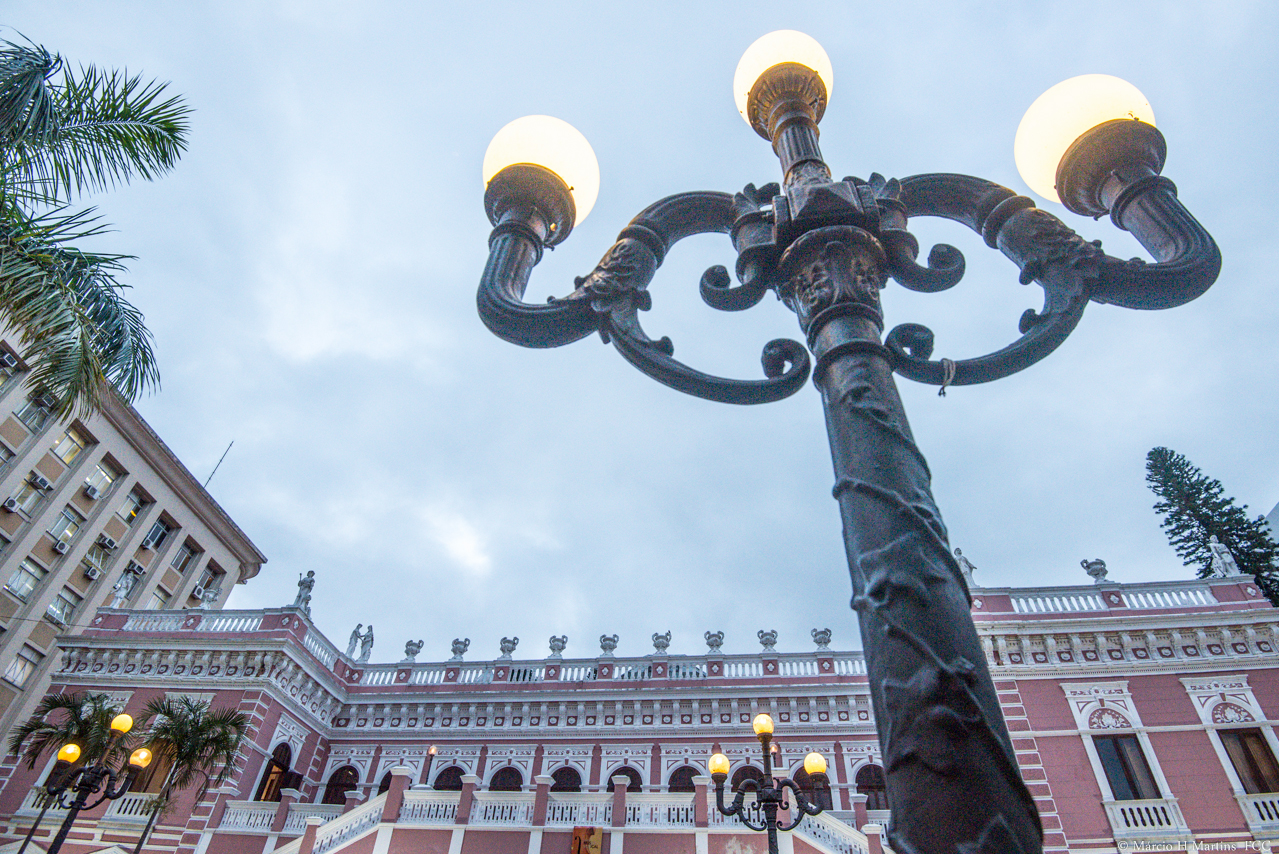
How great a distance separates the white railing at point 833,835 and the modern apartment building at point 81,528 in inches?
908

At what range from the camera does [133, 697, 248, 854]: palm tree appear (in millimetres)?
14797

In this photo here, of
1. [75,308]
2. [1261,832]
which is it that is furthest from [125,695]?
[1261,832]

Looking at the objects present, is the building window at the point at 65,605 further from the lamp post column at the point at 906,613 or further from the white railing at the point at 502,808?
the lamp post column at the point at 906,613

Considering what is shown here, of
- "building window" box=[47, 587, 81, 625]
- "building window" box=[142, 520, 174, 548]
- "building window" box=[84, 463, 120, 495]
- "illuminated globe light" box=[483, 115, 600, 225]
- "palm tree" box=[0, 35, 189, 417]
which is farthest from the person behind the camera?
"building window" box=[142, 520, 174, 548]

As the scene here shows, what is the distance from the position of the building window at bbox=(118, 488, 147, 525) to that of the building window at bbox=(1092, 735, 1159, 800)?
3380 centimetres

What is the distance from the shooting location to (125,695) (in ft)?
65.5

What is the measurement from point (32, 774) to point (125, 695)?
8.94 ft

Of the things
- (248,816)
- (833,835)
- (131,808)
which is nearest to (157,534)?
(131,808)

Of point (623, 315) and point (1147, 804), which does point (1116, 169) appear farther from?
point (1147, 804)

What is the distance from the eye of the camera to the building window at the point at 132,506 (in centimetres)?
2783

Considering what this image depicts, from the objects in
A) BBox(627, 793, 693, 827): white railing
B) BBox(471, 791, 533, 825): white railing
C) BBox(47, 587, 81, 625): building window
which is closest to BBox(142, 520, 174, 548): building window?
BBox(47, 587, 81, 625): building window

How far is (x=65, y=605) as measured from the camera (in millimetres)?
25453

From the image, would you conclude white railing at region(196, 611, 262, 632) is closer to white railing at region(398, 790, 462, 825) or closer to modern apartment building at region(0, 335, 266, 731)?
modern apartment building at region(0, 335, 266, 731)

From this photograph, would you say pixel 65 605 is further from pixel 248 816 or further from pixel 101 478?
pixel 248 816
